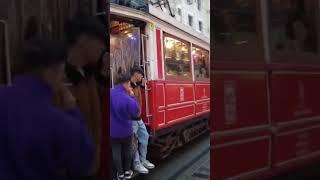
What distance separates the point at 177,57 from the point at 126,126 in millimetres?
3447

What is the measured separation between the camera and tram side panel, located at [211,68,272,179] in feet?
7.50

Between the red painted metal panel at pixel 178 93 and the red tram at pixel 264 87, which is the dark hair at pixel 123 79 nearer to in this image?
the red painted metal panel at pixel 178 93

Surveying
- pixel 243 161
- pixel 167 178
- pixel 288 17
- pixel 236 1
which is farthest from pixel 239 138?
pixel 167 178

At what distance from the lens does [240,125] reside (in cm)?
242

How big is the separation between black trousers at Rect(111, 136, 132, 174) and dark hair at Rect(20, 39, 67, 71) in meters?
4.23

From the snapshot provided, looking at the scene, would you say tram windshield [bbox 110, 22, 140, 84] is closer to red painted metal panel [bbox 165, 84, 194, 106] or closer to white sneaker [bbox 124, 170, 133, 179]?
red painted metal panel [bbox 165, 84, 194, 106]

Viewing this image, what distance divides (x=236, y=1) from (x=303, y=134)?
1.00m

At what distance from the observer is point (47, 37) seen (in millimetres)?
2020

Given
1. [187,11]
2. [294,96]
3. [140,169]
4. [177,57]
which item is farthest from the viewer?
[187,11]

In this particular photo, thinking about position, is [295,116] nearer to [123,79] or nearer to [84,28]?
[84,28]

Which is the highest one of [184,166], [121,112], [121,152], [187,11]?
[187,11]

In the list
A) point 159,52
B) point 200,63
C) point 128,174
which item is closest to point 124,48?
point 159,52

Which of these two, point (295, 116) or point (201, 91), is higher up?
point (295, 116)

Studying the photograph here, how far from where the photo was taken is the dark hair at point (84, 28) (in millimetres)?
2117
